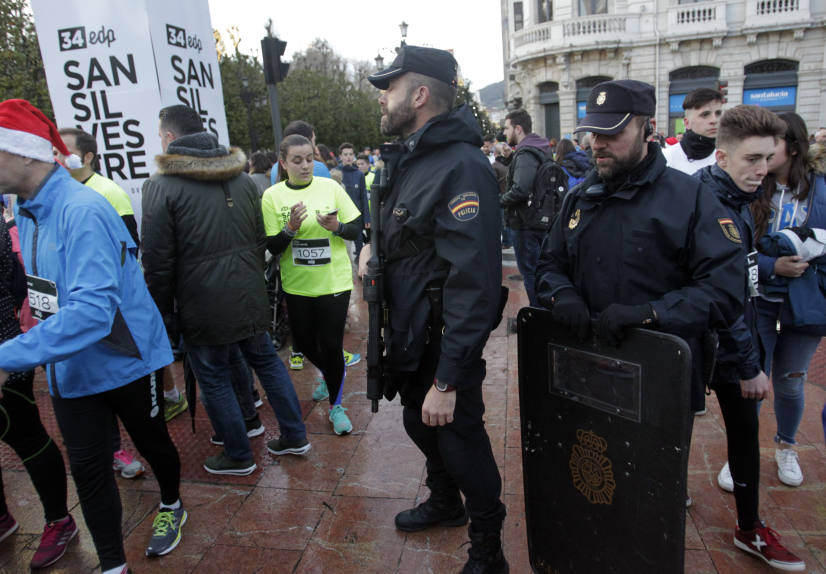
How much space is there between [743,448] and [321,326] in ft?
7.97

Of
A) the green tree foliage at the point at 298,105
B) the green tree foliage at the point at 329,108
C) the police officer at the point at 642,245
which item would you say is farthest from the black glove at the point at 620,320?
the green tree foliage at the point at 329,108

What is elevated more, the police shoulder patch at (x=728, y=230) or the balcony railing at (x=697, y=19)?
the balcony railing at (x=697, y=19)

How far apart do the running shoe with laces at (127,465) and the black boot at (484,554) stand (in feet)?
6.98

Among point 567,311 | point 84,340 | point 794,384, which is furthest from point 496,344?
point 84,340

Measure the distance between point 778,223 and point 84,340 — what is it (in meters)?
3.16

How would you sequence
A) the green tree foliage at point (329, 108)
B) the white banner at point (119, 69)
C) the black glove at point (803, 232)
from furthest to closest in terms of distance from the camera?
1. the green tree foliage at point (329, 108)
2. the white banner at point (119, 69)
3. the black glove at point (803, 232)

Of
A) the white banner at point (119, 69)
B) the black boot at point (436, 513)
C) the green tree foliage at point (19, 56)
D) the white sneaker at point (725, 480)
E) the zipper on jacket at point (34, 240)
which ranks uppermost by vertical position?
the green tree foliage at point (19, 56)

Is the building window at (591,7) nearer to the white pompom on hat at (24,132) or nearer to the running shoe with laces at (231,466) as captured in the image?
the running shoe with laces at (231,466)

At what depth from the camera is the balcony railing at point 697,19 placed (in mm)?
26078

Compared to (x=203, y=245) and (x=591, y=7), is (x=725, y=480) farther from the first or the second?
(x=591, y=7)

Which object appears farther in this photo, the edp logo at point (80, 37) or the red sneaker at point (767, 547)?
the edp logo at point (80, 37)

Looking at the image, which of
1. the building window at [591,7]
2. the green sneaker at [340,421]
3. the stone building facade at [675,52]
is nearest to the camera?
the green sneaker at [340,421]

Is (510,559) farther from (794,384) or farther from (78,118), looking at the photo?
(78,118)

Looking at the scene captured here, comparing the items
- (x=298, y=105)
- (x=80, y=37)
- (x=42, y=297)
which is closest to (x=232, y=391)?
(x=42, y=297)
